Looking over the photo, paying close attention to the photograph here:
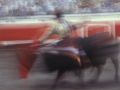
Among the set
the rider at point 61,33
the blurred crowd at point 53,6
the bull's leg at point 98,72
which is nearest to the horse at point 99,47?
the bull's leg at point 98,72

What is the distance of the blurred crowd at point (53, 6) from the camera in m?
15.1

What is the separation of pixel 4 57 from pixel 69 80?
4276 millimetres

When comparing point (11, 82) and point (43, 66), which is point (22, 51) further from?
point (11, 82)

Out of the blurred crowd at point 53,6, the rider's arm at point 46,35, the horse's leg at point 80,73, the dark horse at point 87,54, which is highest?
the rider's arm at point 46,35

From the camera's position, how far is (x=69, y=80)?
8820mm

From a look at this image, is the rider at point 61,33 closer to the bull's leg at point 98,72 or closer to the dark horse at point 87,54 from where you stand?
the dark horse at point 87,54

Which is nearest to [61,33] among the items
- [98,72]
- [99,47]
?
[99,47]

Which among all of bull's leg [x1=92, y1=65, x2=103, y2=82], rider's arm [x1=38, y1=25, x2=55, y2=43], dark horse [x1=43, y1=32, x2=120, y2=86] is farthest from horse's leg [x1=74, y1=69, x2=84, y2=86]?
rider's arm [x1=38, y1=25, x2=55, y2=43]

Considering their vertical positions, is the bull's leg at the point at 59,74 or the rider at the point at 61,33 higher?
the rider at the point at 61,33

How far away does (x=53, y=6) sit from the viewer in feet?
49.6

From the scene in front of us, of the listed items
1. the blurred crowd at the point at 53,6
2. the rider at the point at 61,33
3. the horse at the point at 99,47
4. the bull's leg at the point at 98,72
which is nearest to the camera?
the rider at the point at 61,33

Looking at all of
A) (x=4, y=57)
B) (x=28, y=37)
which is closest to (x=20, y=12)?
(x=28, y=37)

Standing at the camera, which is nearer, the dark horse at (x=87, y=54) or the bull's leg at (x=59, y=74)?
the dark horse at (x=87, y=54)

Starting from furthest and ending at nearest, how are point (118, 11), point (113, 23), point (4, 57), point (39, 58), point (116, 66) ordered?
1. point (118, 11)
2. point (113, 23)
3. point (4, 57)
4. point (116, 66)
5. point (39, 58)
